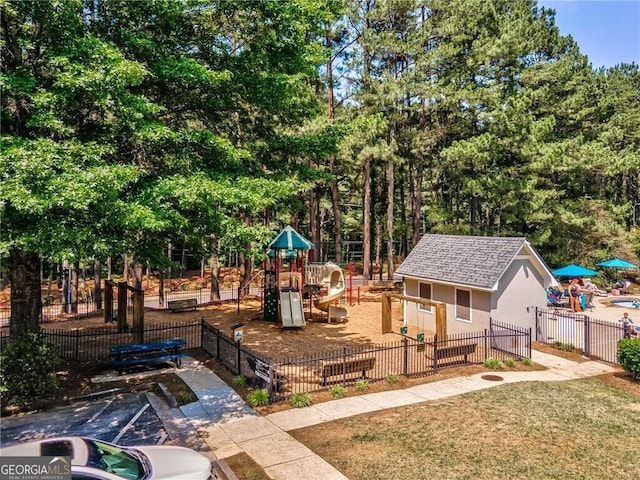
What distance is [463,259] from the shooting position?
21.6 meters

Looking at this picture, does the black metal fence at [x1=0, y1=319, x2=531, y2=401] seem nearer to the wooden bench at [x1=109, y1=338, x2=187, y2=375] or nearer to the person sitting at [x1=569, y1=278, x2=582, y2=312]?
the wooden bench at [x1=109, y1=338, x2=187, y2=375]

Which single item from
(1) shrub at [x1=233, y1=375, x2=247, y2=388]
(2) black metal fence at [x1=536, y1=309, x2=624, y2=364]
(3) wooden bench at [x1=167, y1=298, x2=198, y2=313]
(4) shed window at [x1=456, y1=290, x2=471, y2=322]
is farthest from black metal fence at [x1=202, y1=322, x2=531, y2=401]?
(3) wooden bench at [x1=167, y1=298, x2=198, y2=313]

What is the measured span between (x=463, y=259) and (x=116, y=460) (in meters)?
18.1

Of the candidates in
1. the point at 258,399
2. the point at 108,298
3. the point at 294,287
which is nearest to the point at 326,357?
the point at 258,399

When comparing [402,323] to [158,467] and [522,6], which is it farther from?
[522,6]

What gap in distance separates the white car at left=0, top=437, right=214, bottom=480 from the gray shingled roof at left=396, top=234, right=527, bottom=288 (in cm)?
1500

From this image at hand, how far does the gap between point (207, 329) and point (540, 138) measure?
88.3 ft

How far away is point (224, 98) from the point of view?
44.5 ft

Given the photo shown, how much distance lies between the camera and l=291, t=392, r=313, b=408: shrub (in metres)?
12.5

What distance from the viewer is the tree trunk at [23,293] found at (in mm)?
13031

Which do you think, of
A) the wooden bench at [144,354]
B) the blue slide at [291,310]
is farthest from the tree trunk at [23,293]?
the blue slide at [291,310]

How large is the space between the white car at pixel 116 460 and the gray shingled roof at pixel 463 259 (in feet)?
49.2

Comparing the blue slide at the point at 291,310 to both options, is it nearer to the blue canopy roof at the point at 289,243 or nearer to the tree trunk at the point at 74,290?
the blue canopy roof at the point at 289,243

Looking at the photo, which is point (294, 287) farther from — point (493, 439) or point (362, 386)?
point (493, 439)
